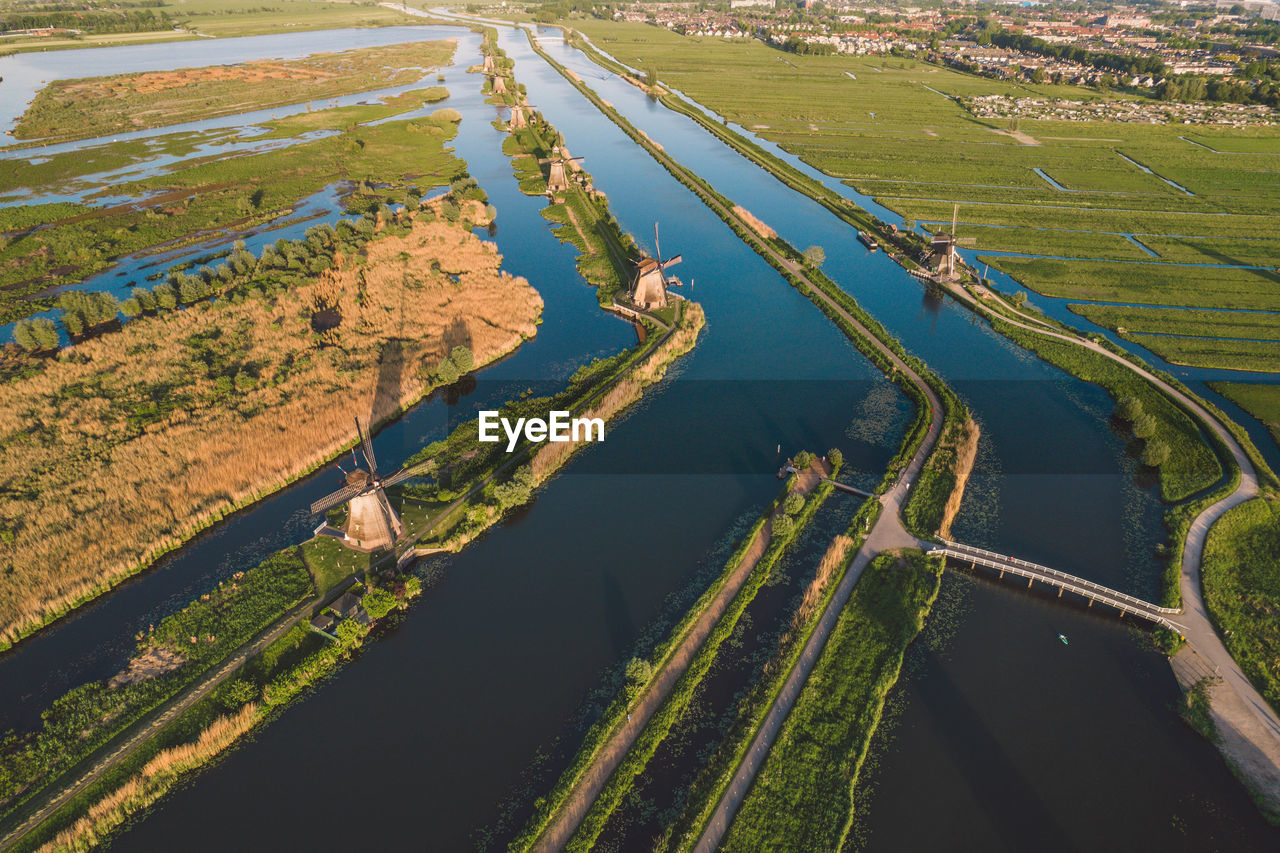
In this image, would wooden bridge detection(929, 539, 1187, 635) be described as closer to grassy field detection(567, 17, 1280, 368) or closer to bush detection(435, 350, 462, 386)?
bush detection(435, 350, 462, 386)

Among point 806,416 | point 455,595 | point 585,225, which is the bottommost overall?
point 455,595

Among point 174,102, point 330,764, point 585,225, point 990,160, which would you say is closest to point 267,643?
point 330,764

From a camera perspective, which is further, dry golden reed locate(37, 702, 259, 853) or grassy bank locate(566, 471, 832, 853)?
grassy bank locate(566, 471, 832, 853)

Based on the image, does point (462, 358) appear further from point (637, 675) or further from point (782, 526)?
point (637, 675)

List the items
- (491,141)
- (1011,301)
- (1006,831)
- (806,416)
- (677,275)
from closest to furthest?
(1006,831) < (806,416) < (1011,301) < (677,275) < (491,141)

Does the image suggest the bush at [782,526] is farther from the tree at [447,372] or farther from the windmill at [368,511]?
the tree at [447,372]

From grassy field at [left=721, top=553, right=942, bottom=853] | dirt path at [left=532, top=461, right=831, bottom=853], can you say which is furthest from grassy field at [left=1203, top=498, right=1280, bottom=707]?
dirt path at [left=532, top=461, right=831, bottom=853]

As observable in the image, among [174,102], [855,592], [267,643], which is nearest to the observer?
[267,643]

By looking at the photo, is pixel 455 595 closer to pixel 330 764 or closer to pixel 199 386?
pixel 330 764
